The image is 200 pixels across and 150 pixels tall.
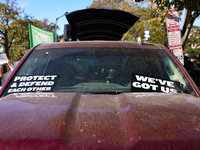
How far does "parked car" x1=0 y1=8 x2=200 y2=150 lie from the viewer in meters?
1.34

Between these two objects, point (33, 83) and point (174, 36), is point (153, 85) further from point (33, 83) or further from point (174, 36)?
point (174, 36)

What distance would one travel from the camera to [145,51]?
2.73 m

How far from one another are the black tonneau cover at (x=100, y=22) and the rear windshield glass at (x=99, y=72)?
8231 mm

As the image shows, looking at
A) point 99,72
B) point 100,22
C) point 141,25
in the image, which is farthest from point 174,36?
point 141,25

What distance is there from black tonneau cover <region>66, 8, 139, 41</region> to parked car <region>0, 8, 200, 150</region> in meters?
8.28

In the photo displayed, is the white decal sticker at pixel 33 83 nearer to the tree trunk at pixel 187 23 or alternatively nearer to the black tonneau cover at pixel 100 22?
the black tonneau cover at pixel 100 22

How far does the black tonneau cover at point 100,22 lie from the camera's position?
11008mm

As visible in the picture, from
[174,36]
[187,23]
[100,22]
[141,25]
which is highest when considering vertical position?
[141,25]

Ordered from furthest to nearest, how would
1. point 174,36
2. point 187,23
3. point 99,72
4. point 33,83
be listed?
1. point 187,23
2. point 174,36
3. point 99,72
4. point 33,83

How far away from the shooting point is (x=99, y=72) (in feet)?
8.42

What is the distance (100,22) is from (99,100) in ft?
35.9

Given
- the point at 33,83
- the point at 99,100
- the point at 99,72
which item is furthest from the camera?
the point at 99,72

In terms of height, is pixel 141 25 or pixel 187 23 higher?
pixel 141 25

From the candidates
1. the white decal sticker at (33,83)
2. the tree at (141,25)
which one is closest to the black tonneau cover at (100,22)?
the white decal sticker at (33,83)
